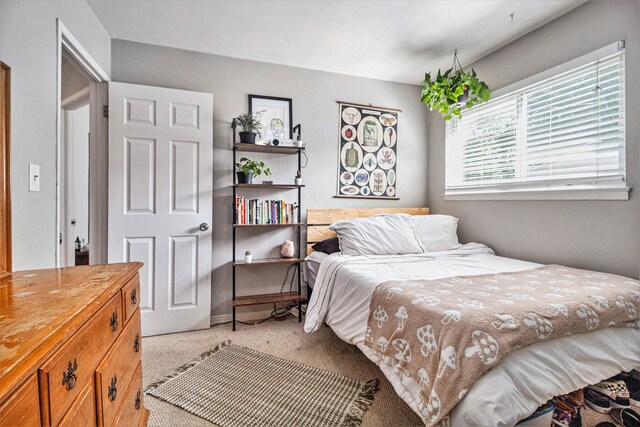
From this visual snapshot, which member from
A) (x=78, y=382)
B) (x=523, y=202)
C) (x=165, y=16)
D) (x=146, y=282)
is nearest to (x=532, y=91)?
(x=523, y=202)

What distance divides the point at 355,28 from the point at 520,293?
2.22m

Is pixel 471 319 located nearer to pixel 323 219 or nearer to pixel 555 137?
pixel 555 137

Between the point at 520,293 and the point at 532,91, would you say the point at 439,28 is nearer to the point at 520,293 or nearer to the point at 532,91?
the point at 532,91

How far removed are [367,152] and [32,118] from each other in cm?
272

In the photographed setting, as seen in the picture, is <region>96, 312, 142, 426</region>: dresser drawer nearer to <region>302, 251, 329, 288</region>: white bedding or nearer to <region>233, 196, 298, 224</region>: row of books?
<region>233, 196, 298, 224</region>: row of books

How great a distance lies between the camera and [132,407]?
124cm

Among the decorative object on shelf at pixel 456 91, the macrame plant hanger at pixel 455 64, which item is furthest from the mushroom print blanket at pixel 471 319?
the macrame plant hanger at pixel 455 64

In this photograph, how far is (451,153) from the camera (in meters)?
3.36

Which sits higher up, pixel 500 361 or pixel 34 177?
pixel 34 177

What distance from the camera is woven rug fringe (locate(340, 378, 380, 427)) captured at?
1569 millimetres

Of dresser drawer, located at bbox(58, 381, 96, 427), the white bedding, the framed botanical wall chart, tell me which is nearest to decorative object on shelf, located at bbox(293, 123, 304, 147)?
the framed botanical wall chart

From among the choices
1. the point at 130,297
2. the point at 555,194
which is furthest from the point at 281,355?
the point at 555,194

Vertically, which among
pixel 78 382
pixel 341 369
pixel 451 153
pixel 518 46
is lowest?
pixel 341 369

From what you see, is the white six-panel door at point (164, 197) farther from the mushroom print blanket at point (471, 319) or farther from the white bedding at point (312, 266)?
the mushroom print blanket at point (471, 319)
